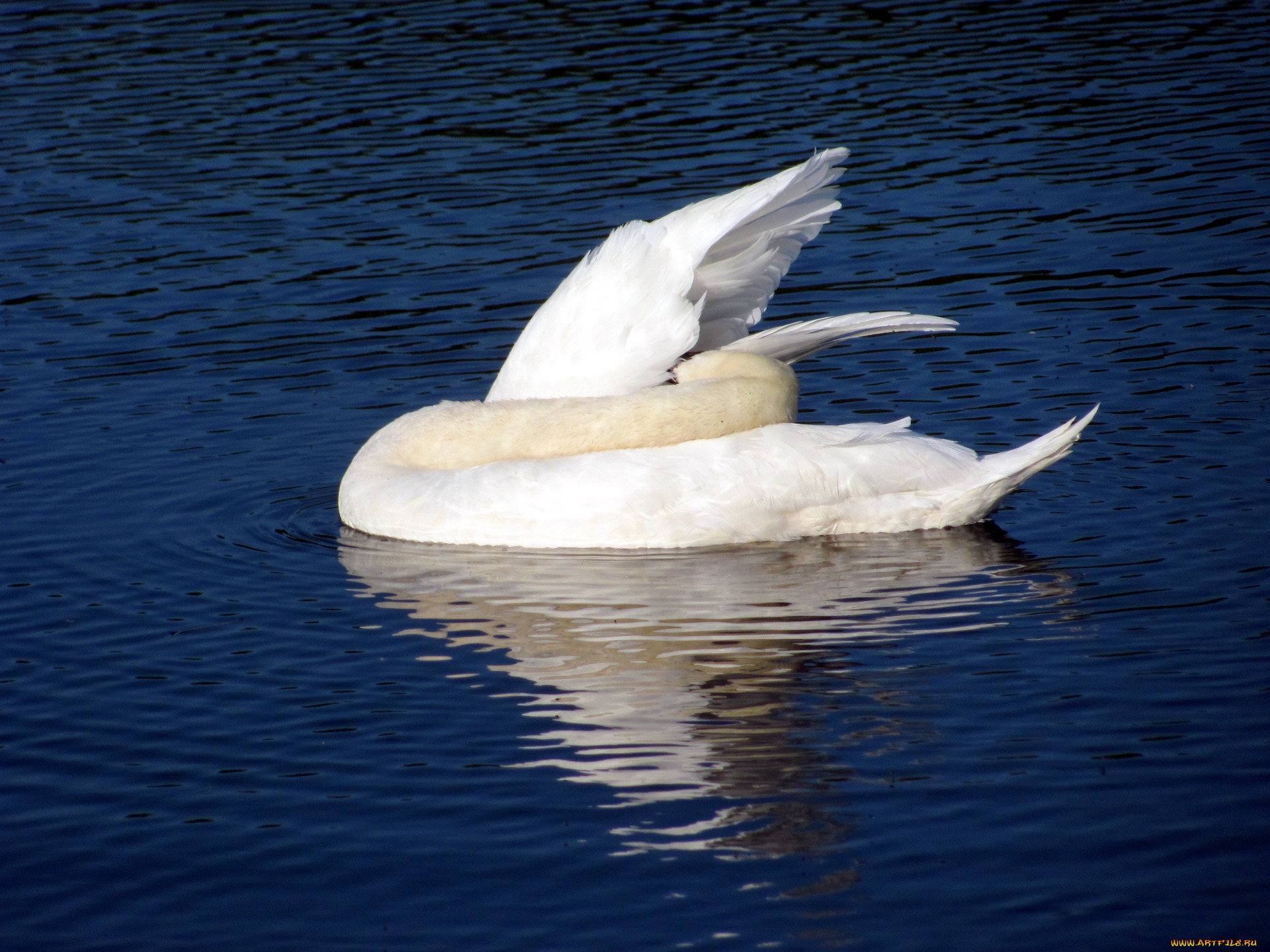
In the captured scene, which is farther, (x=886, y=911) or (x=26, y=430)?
(x=26, y=430)

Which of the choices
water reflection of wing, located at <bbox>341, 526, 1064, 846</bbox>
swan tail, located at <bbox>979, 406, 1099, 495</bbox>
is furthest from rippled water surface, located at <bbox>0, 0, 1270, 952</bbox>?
swan tail, located at <bbox>979, 406, 1099, 495</bbox>

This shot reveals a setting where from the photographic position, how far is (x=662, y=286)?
9.90 meters

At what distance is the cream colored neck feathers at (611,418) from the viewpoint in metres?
9.90

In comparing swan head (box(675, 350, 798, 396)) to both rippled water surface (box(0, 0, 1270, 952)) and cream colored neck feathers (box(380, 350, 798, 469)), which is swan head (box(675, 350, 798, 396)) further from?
rippled water surface (box(0, 0, 1270, 952))

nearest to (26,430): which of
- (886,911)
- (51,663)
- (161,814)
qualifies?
(51,663)

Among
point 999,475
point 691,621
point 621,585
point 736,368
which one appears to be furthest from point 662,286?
point 691,621

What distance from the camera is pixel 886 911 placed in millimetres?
5566

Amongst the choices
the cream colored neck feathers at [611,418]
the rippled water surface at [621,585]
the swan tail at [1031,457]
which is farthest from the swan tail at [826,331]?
the rippled water surface at [621,585]

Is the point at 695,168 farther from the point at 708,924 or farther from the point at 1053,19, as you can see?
the point at 708,924

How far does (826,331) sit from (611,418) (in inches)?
51.2

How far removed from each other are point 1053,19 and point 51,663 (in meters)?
18.6

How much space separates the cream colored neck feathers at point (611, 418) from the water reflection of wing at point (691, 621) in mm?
692

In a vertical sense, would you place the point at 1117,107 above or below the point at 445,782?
above

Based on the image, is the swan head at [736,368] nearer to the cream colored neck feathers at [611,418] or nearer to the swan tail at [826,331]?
the cream colored neck feathers at [611,418]
